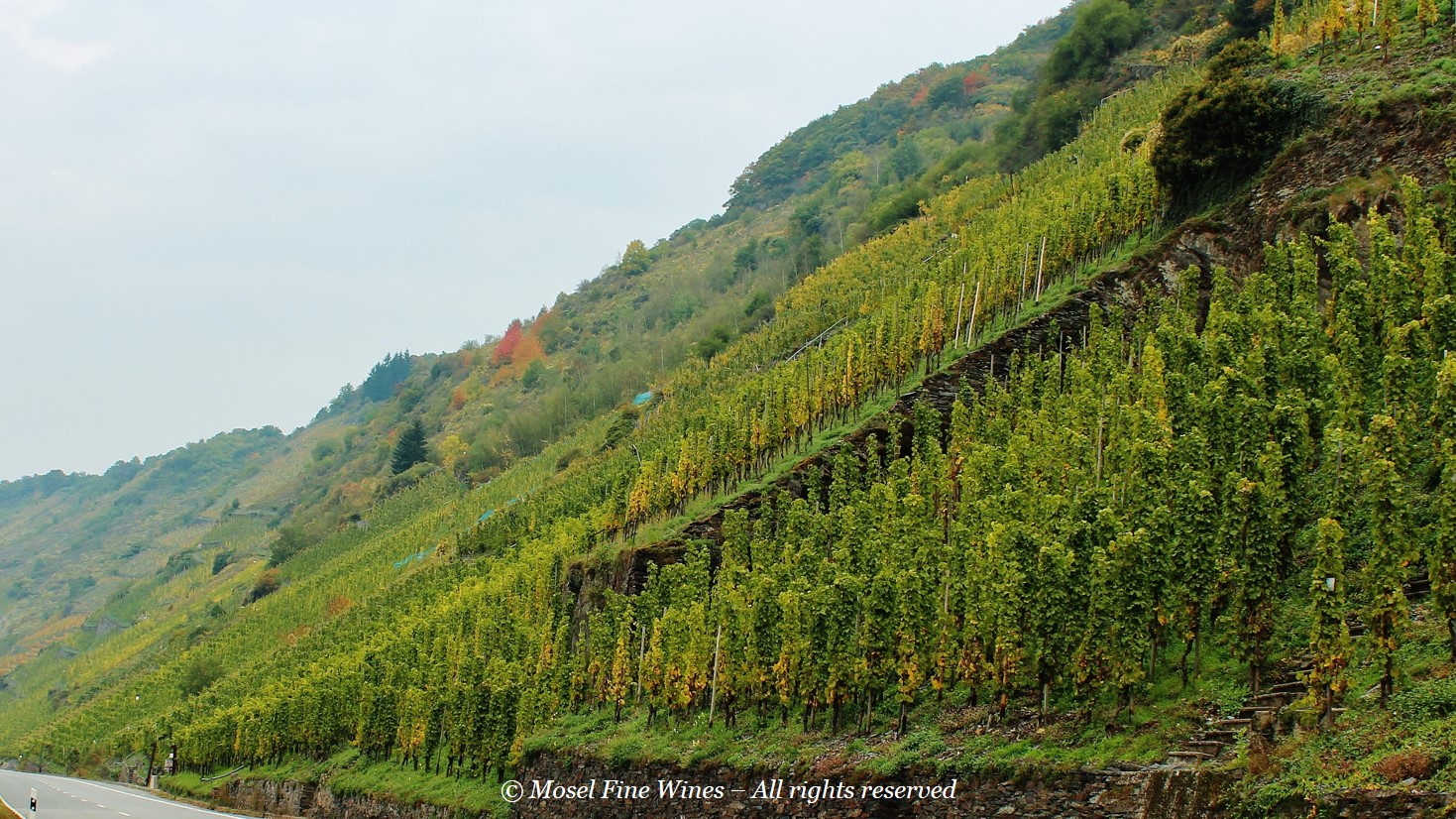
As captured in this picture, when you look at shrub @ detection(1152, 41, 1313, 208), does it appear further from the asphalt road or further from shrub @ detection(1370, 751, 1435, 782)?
the asphalt road

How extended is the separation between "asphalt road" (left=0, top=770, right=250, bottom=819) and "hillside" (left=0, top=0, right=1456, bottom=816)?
4801mm

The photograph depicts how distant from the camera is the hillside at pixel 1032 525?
50.6 feet

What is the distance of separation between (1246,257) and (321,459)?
171 meters

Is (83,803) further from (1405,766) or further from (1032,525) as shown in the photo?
(1405,766)

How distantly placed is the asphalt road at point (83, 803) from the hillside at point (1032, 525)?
4801mm

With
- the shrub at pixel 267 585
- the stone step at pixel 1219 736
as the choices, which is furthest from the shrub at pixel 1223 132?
the shrub at pixel 267 585

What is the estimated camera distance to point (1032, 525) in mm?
20000

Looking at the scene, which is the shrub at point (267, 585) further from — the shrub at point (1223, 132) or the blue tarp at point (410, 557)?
the shrub at point (1223, 132)

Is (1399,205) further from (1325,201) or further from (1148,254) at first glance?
(1148,254)

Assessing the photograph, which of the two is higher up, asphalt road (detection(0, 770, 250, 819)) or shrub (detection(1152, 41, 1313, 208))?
shrub (detection(1152, 41, 1313, 208))

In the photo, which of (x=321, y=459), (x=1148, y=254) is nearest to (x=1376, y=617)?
(x=1148, y=254)

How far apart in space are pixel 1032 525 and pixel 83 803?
33.5 m

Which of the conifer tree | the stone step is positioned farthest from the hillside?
the conifer tree

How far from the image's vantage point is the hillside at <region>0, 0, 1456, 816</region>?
1541 centimetres
